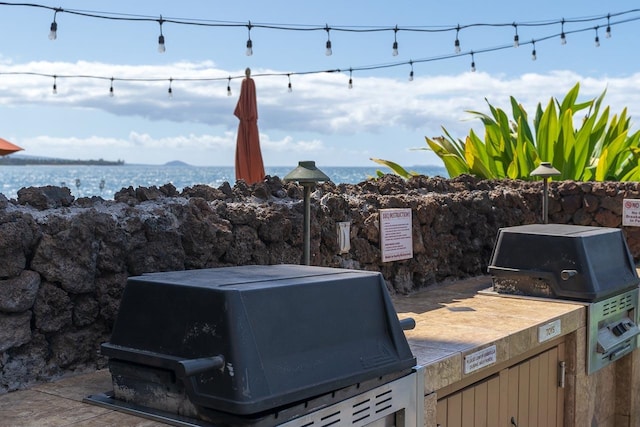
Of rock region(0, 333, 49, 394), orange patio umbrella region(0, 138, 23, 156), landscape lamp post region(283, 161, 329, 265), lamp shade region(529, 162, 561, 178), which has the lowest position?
rock region(0, 333, 49, 394)

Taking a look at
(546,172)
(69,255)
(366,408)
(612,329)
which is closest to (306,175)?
(69,255)

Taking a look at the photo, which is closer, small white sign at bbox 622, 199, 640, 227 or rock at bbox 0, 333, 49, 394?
rock at bbox 0, 333, 49, 394

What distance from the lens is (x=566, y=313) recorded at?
11.9 ft

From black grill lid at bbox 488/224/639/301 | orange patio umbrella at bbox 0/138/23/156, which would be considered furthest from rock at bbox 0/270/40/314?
orange patio umbrella at bbox 0/138/23/156

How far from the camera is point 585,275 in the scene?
3824mm

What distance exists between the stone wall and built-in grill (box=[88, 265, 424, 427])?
1.31ft

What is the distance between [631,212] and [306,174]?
13.6 ft

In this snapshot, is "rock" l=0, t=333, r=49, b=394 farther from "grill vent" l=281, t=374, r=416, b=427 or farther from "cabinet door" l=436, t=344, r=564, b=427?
"cabinet door" l=436, t=344, r=564, b=427

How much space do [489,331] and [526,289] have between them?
928mm

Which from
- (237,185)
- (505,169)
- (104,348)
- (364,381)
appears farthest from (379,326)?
(505,169)

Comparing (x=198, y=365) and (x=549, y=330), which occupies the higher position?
(x=198, y=365)

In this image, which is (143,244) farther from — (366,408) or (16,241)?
(366,408)

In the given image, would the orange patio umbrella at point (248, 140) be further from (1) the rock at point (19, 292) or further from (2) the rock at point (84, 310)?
(1) the rock at point (19, 292)

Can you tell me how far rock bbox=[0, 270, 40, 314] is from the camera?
2.42 metres
